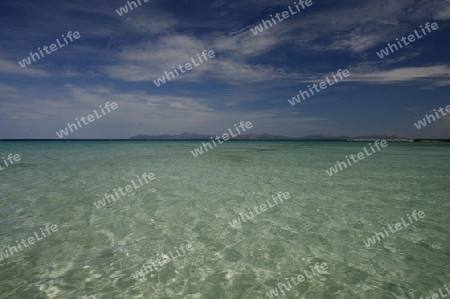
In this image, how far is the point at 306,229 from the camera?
678 cm

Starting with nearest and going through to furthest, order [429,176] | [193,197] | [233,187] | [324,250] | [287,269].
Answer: [287,269], [324,250], [193,197], [233,187], [429,176]

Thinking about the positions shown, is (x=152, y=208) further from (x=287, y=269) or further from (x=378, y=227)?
(x=378, y=227)

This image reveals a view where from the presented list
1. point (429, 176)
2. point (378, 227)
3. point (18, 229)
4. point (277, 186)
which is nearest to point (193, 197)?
point (277, 186)

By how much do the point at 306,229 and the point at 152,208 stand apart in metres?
5.29
